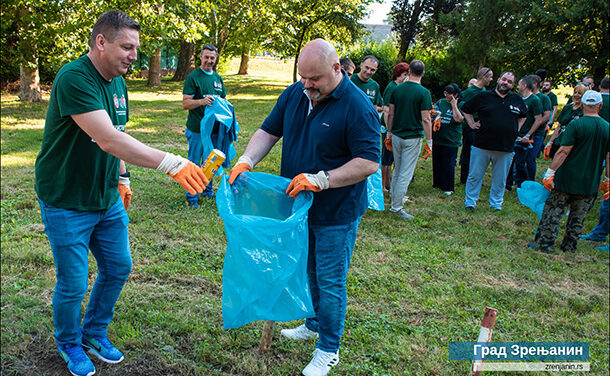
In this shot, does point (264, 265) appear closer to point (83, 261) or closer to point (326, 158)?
point (326, 158)

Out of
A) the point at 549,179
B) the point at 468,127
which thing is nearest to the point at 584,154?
the point at 549,179

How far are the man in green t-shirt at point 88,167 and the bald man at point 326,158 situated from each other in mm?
629

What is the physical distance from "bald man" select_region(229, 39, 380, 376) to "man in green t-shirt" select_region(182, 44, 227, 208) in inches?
117

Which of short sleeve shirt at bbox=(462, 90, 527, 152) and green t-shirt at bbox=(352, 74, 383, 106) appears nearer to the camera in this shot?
short sleeve shirt at bbox=(462, 90, 527, 152)

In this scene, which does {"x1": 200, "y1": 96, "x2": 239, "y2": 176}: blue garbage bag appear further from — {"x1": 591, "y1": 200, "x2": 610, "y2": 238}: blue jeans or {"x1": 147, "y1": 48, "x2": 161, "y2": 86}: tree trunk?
{"x1": 147, "y1": 48, "x2": 161, "y2": 86}: tree trunk

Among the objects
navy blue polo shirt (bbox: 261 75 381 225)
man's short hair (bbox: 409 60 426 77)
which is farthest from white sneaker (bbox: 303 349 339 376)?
man's short hair (bbox: 409 60 426 77)

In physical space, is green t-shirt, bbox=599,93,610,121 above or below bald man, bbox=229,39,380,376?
above

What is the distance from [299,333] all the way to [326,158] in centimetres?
143

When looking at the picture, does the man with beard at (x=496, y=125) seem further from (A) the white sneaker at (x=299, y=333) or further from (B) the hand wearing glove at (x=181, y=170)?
(B) the hand wearing glove at (x=181, y=170)

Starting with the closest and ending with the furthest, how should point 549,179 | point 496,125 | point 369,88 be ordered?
1. point 549,179
2. point 496,125
3. point 369,88

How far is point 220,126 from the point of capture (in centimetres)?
567

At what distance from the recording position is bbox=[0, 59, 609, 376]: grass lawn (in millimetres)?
3049

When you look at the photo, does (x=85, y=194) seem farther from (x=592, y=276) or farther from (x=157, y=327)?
(x=592, y=276)

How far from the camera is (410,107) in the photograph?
6.14 m
